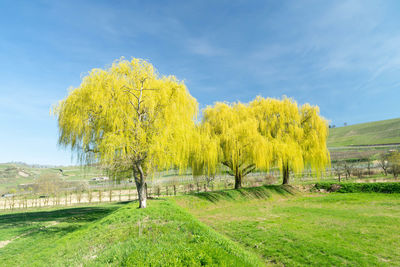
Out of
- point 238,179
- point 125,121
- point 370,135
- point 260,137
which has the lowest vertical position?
point 238,179

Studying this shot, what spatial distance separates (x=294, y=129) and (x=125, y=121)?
17.5 meters

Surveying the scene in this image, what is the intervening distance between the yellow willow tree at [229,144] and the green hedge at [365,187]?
9876 mm

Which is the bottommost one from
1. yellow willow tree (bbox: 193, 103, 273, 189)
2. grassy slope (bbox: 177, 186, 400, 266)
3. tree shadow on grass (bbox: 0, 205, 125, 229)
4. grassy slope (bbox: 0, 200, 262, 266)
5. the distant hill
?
tree shadow on grass (bbox: 0, 205, 125, 229)

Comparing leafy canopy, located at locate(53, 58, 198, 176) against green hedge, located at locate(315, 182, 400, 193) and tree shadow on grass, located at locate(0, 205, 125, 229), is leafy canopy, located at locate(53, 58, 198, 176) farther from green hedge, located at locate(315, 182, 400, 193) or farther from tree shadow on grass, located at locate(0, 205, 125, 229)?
green hedge, located at locate(315, 182, 400, 193)

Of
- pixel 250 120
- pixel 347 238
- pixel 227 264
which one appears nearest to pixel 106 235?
pixel 227 264

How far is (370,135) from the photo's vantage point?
143m

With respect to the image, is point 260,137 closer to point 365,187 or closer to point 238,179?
point 238,179

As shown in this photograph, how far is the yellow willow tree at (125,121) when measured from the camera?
11102mm

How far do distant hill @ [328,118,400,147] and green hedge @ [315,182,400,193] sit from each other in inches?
4610

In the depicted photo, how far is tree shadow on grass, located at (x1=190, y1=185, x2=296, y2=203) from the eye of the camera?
18.6m

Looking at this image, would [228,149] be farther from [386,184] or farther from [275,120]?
[386,184]

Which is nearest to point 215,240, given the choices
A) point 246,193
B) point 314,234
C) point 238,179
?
point 314,234

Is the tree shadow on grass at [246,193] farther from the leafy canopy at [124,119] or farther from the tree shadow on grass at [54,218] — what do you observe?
the tree shadow on grass at [54,218]

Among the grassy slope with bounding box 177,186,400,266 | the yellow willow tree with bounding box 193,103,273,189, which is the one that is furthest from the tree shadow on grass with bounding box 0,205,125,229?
the yellow willow tree with bounding box 193,103,273,189
